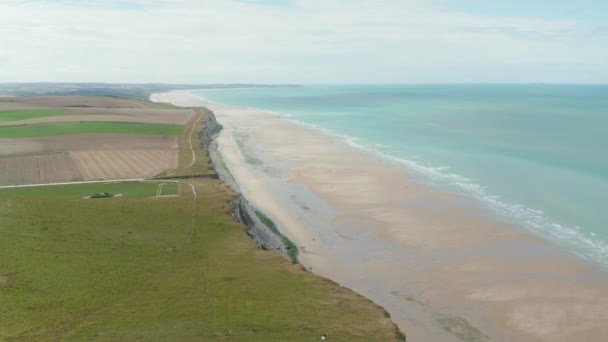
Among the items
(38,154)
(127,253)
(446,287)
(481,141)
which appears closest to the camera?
(446,287)

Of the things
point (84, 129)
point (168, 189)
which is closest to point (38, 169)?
point (168, 189)

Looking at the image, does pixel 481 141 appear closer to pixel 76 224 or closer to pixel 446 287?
pixel 446 287

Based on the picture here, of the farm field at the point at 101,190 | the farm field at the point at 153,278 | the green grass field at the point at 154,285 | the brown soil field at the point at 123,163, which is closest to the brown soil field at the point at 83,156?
the brown soil field at the point at 123,163

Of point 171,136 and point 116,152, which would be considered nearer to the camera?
point 116,152

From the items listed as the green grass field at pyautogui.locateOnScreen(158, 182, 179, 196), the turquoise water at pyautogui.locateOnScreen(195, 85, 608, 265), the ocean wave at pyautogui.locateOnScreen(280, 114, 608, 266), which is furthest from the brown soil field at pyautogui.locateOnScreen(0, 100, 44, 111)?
the ocean wave at pyautogui.locateOnScreen(280, 114, 608, 266)

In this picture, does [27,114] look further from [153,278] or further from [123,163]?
[153,278]

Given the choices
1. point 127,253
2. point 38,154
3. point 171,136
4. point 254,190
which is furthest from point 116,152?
point 127,253

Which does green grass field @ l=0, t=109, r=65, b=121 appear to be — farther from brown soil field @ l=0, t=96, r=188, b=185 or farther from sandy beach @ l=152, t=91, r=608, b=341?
sandy beach @ l=152, t=91, r=608, b=341
